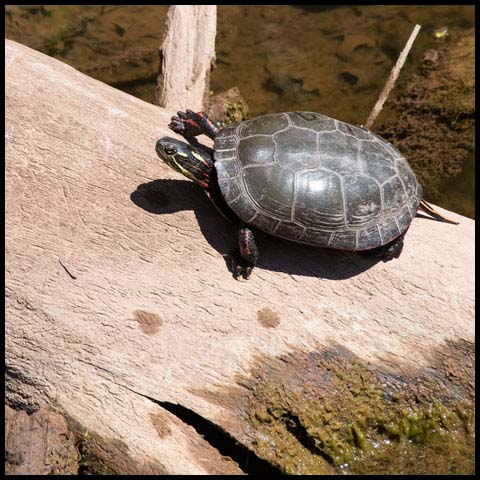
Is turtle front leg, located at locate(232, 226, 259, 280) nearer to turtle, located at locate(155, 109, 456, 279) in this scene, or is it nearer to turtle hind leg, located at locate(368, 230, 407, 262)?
turtle, located at locate(155, 109, 456, 279)

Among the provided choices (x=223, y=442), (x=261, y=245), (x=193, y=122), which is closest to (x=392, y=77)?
(x=193, y=122)

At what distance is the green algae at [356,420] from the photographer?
3.66 m

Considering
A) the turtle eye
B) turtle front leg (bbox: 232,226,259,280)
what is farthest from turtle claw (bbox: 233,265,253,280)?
the turtle eye

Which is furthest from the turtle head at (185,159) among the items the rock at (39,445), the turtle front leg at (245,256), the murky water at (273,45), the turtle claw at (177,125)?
the murky water at (273,45)

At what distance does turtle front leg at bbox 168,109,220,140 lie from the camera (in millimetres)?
4672

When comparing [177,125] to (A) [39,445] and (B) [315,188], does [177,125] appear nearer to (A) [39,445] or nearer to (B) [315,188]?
(B) [315,188]

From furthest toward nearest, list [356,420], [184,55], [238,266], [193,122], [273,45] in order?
[273,45] < [184,55] < [193,122] < [238,266] < [356,420]

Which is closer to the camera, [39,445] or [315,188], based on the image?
[39,445]

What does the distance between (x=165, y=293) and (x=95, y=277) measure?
1.93 ft

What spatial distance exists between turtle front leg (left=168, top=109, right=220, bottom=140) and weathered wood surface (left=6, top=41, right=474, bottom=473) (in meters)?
0.30

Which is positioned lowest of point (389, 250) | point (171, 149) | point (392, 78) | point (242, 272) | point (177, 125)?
point (242, 272)

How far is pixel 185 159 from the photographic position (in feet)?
13.1

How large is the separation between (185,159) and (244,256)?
980 millimetres

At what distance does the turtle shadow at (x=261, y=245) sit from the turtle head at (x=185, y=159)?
29cm
